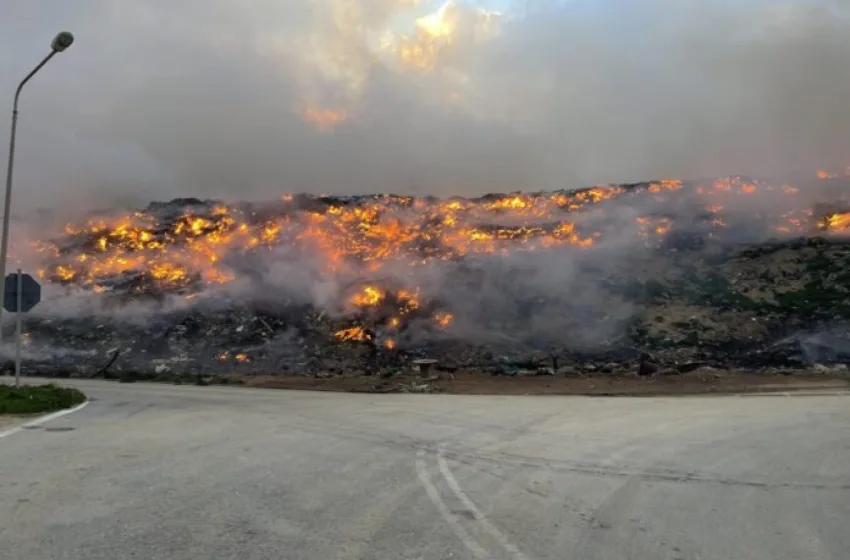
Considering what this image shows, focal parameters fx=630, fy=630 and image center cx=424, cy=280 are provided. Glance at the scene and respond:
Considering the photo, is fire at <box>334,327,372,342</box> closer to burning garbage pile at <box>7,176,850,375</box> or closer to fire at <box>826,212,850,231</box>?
burning garbage pile at <box>7,176,850,375</box>

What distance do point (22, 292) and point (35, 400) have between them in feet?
10.0

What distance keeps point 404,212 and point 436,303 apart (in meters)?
18.9

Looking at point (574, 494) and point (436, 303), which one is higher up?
point (436, 303)

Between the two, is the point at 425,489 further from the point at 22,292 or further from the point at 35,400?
the point at 22,292

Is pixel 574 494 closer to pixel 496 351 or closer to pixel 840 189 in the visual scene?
pixel 496 351

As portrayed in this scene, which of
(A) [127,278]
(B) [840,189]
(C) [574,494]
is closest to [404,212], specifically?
(A) [127,278]

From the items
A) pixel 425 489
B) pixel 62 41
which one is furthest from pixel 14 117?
pixel 425 489

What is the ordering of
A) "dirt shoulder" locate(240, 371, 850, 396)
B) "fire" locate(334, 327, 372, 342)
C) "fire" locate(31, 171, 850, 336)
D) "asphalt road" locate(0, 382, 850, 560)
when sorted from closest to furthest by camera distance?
1. "asphalt road" locate(0, 382, 850, 560)
2. "dirt shoulder" locate(240, 371, 850, 396)
3. "fire" locate(334, 327, 372, 342)
4. "fire" locate(31, 171, 850, 336)

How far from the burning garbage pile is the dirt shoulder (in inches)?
111

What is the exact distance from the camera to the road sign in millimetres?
15133

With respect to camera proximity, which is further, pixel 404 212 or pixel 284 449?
pixel 404 212

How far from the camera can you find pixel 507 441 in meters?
9.39

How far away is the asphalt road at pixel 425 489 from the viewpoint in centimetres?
443

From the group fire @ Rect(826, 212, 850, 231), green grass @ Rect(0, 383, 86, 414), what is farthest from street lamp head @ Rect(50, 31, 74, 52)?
fire @ Rect(826, 212, 850, 231)
